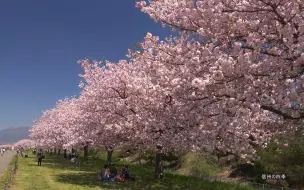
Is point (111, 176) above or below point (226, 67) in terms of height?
below

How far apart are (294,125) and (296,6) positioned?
5.86 m

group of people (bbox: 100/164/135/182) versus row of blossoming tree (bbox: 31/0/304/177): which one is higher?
row of blossoming tree (bbox: 31/0/304/177)

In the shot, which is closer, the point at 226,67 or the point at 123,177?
the point at 226,67

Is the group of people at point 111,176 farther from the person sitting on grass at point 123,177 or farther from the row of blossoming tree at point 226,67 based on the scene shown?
the row of blossoming tree at point 226,67

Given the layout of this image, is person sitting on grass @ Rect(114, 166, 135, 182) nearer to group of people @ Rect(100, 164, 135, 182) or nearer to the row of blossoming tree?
group of people @ Rect(100, 164, 135, 182)

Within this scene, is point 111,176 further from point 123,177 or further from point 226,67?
point 226,67

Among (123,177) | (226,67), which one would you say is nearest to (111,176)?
(123,177)

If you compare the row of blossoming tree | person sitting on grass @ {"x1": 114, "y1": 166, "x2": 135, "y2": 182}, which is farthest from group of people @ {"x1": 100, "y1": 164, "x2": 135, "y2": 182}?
the row of blossoming tree

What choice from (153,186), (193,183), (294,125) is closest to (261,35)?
(294,125)

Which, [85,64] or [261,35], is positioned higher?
[85,64]

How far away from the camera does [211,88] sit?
12359 millimetres

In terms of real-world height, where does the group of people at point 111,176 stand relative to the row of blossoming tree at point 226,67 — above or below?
below

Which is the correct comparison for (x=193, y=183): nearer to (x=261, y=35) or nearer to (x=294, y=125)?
(x=294, y=125)

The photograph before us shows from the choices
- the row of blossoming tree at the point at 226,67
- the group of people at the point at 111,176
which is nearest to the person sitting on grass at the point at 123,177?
the group of people at the point at 111,176
